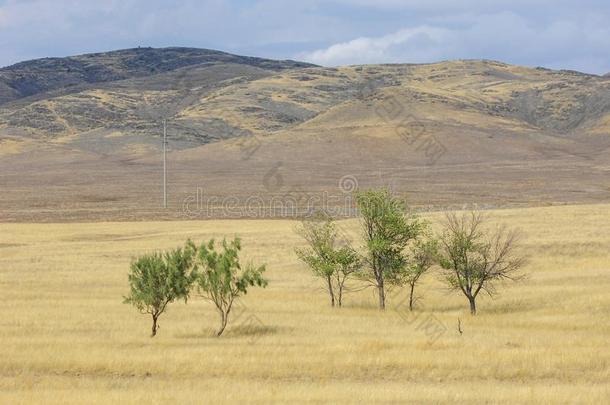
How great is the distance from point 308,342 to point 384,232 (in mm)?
18257

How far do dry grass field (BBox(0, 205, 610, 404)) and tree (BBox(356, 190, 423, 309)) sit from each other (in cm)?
187

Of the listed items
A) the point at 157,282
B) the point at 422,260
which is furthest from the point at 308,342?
the point at 422,260

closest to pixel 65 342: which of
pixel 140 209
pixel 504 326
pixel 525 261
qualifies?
pixel 504 326

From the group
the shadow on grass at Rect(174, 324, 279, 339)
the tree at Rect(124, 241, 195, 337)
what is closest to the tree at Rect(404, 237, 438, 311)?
the shadow on grass at Rect(174, 324, 279, 339)

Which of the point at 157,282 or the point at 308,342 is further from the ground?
the point at 157,282

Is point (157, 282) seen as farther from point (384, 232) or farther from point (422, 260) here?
point (422, 260)

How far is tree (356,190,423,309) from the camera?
50531 millimetres

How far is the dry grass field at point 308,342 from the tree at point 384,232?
6.15 feet

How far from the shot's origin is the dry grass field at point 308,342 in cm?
2506

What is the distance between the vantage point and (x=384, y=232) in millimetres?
51562

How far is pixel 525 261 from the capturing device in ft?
191

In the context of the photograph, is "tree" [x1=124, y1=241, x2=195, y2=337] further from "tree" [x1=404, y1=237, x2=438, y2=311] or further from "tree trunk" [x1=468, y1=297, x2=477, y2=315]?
A: "tree" [x1=404, y1=237, x2=438, y2=311]

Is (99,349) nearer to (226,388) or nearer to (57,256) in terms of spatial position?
(226,388)

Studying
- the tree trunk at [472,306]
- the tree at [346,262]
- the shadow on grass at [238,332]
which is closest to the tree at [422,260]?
the tree at [346,262]
